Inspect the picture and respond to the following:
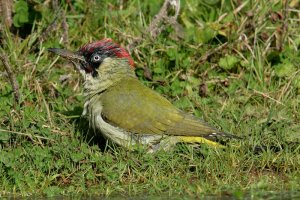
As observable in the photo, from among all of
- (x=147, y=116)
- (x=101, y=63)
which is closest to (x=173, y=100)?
(x=101, y=63)

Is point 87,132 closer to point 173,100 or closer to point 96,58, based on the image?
point 96,58

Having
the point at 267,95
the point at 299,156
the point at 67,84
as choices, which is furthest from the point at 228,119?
the point at 67,84

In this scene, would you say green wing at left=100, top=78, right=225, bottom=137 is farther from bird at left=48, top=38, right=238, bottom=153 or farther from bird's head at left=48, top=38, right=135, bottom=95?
bird's head at left=48, top=38, right=135, bottom=95

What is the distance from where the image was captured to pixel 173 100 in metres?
8.17

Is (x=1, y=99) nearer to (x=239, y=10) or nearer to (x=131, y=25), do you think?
(x=131, y=25)

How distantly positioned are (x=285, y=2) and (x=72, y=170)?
127 inches

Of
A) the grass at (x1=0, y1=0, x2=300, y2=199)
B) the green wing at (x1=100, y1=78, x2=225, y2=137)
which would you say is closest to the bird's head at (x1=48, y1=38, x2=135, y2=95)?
the green wing at (x1=100, y1=78, x2=225, y2=137)

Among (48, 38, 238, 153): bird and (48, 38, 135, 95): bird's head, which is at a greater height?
(48, 38, 135, 95): bird's head

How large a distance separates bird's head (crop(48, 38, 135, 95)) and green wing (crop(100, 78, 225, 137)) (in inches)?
11.7

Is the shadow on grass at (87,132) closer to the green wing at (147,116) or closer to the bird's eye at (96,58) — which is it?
the green wing at (147,116)

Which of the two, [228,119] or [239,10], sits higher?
[239,10]

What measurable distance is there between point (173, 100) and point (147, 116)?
1104mm

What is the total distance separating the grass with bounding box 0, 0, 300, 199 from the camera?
654 cm

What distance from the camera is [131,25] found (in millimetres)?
8789
